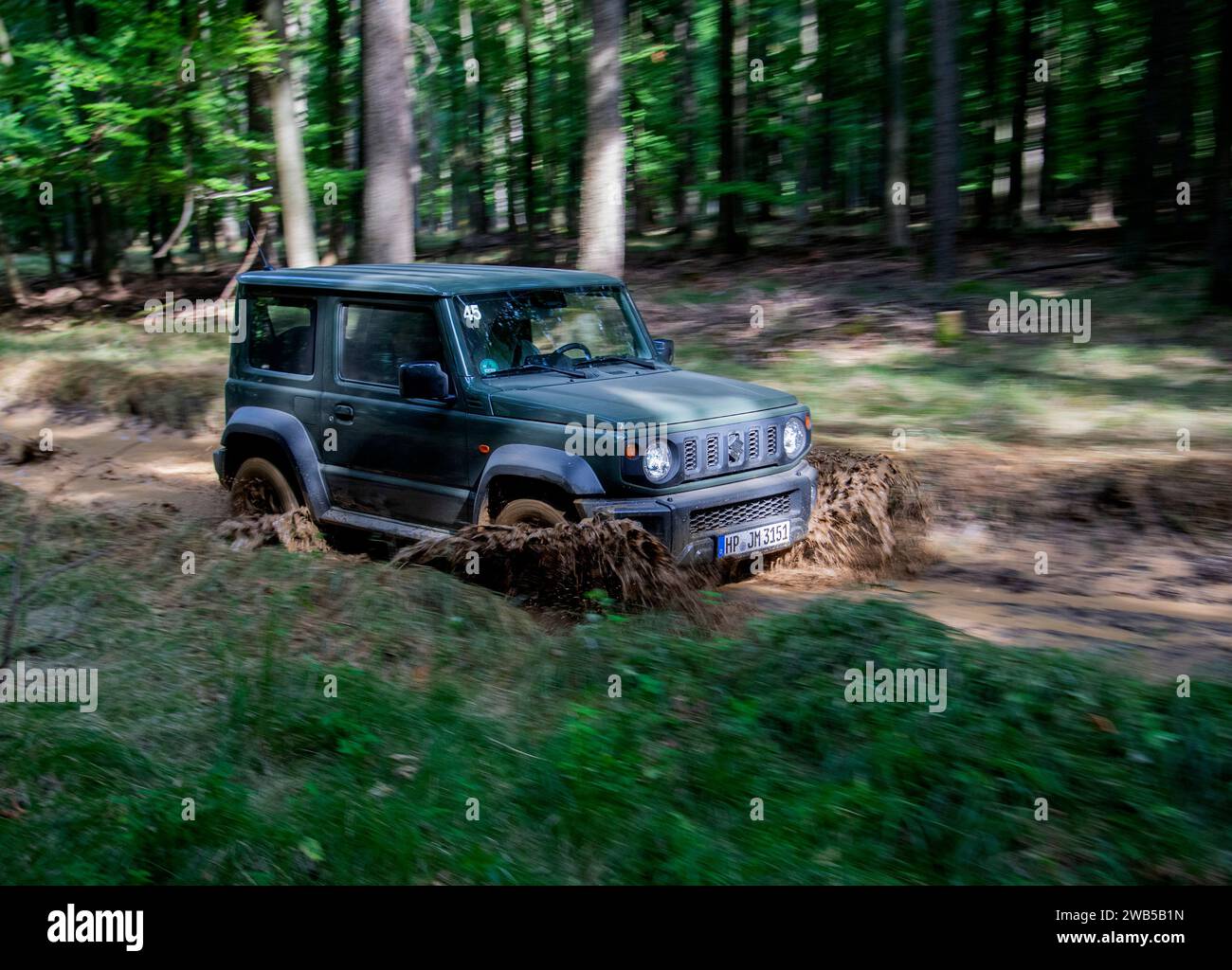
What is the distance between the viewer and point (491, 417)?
6570 mm

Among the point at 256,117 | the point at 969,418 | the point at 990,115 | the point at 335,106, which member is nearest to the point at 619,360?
the point at 969,418

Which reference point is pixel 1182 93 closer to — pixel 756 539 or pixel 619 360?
pixel 619 360

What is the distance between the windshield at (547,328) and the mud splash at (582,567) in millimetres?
1223

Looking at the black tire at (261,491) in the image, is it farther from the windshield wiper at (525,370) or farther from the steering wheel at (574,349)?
the steering wheel at (574,349)

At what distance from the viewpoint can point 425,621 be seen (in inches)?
220

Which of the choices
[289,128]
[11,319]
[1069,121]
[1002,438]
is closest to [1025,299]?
[1002,438]

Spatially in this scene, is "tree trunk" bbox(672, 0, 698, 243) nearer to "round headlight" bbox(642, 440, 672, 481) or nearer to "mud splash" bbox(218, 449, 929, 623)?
"mud splash" bbox(218, 449, 929, 623)

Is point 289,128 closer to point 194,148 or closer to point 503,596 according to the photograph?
point 194,148

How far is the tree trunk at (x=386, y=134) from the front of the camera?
13.5 metres

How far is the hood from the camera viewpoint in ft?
20.5

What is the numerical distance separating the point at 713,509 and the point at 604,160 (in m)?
8.33

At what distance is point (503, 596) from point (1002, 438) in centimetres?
604

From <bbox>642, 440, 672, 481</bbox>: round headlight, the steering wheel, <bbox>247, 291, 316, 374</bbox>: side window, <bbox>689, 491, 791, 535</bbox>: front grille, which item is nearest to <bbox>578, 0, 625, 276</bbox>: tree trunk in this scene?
<bbox>247, 291, 316, 374</bbox>: side window

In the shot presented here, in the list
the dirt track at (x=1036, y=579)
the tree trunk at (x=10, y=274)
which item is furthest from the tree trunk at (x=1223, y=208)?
the tree trunk at (x=10, y=274)
